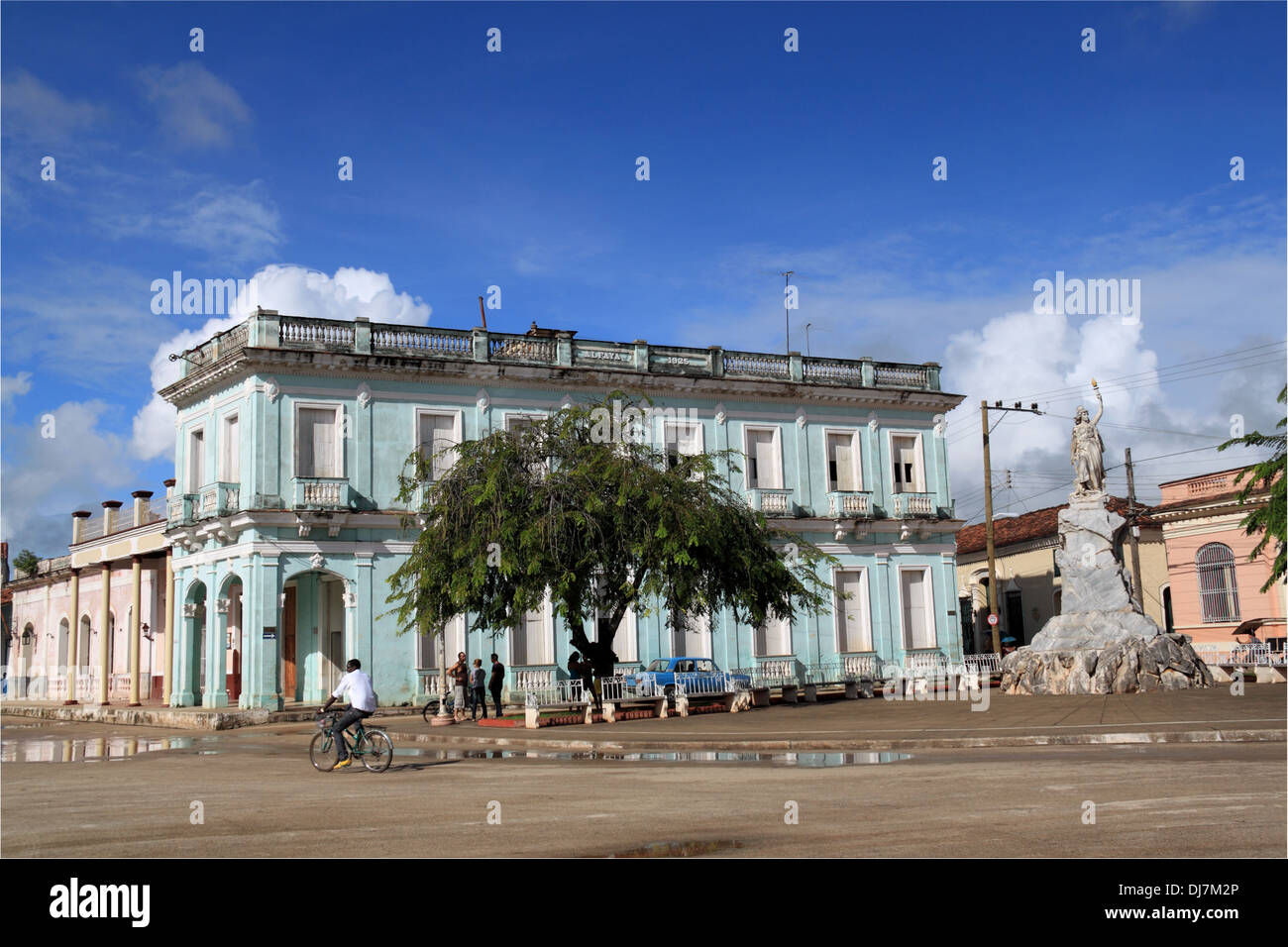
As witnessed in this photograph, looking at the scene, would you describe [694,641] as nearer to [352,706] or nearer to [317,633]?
[317,633]

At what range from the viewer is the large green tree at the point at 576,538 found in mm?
22969

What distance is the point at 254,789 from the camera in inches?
517

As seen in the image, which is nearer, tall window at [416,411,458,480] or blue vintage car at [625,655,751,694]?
blue vintage car at [625,655,751,694]

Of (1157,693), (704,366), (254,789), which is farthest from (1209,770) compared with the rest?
(704,366)

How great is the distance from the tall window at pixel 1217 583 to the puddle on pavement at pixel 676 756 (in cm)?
2852

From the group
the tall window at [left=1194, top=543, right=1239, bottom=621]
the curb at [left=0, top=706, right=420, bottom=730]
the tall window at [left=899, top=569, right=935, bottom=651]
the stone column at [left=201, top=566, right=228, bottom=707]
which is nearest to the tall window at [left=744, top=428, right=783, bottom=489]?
the tall window at [left=899, top=569, right=935, bottom=651]

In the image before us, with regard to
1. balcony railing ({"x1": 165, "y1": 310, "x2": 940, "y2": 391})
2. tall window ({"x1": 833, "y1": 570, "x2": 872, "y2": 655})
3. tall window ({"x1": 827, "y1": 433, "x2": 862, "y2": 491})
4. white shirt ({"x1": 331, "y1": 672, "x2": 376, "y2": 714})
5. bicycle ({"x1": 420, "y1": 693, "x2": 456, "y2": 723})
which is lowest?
bicycle ({"x1": 420, "y1": 693, "x2": 456, "y2": 723})

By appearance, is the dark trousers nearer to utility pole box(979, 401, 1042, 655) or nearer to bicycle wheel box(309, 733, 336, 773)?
bicycle wheel box(309, 733, 336, 773)

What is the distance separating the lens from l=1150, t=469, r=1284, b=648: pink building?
1527 inches

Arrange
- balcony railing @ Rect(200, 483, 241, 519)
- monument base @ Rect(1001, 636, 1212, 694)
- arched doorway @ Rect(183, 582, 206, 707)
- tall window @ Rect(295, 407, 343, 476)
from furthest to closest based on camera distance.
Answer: arched doorway @ Rect(183, 582, 206, 707), tall window @ Rect(295, 407, 343, 476), balcony railing @ Rect(200, 483, 241, 519), monument base @ Rect(1001, 636, 1212, 694)

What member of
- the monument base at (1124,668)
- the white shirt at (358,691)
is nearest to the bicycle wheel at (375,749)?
the white shirt at (358,691)

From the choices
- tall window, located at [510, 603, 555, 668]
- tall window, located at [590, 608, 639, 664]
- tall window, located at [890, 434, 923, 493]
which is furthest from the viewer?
tall window, located at [890, 434, 923, 493]

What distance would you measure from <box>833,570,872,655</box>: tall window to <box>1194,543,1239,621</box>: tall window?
12128 mm
